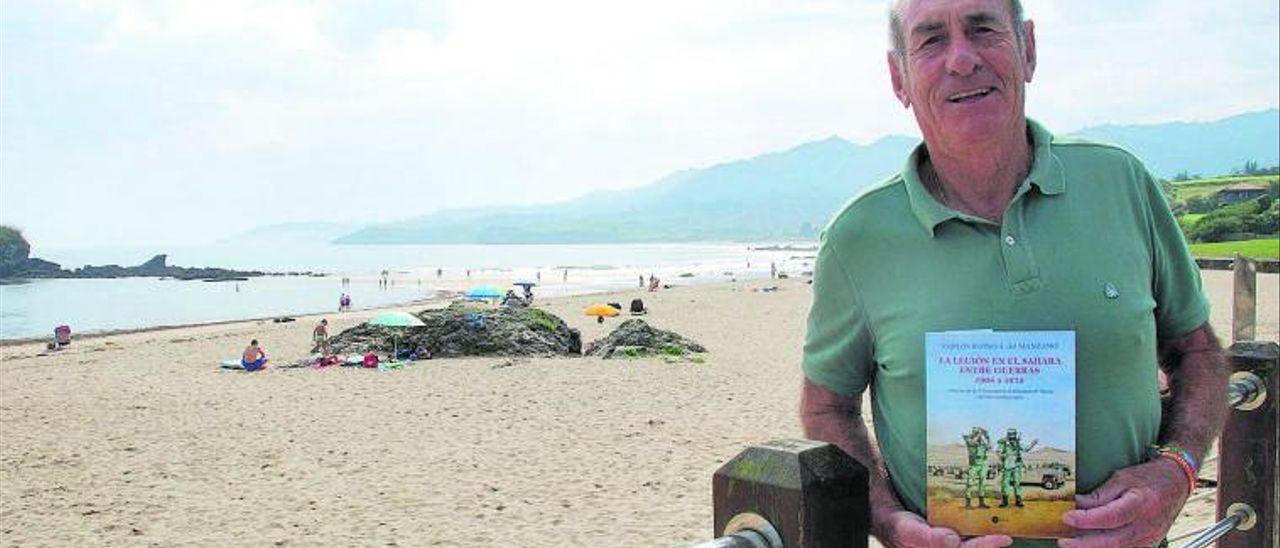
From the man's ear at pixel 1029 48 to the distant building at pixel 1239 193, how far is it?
343ft

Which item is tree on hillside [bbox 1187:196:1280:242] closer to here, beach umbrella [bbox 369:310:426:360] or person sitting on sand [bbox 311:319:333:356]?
beach umbrella [bbox 369:310:426:360]

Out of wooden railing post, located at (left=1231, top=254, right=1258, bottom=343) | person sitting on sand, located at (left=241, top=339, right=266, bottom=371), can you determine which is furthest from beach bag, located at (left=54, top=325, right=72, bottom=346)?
wooden railing post, located at (left=1231, top=254, right=1258, bottom=343)

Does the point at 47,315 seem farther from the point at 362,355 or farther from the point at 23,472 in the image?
the point at 23,472

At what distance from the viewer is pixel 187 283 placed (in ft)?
332

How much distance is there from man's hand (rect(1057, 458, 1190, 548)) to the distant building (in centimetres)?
10451

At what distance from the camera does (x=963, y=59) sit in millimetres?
1657

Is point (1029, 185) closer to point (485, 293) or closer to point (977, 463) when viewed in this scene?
point (977, 463)

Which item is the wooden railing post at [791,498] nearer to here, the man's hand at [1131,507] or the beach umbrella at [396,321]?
the man's hand at [1131,507]

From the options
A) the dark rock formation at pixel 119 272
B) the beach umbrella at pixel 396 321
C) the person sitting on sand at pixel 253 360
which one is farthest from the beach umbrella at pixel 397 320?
the dark rock formation at pixel 119 272

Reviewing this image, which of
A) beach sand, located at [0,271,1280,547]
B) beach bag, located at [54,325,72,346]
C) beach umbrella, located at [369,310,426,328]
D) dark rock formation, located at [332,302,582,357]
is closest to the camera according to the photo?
beach sand, located at [0,271,1280,547]

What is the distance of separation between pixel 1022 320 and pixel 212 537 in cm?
853

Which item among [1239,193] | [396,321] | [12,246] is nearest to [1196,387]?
[396,321]

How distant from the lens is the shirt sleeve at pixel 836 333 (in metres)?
1.80

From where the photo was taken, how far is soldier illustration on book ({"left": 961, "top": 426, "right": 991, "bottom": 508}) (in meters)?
1.53
